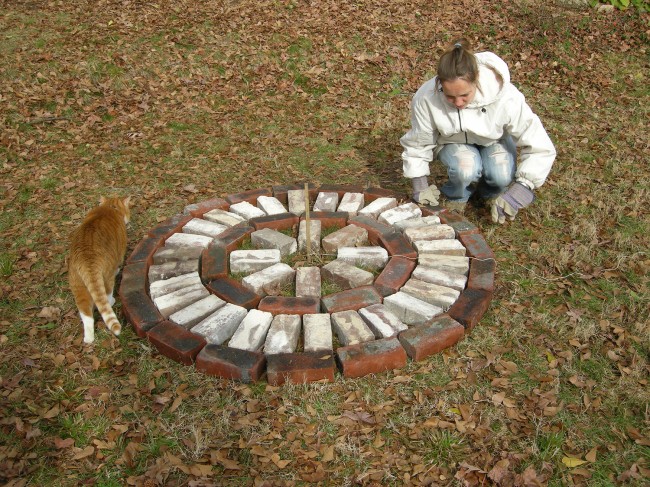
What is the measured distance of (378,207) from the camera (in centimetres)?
419

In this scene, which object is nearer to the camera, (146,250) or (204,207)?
(146,250)

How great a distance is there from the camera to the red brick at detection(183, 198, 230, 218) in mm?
4215

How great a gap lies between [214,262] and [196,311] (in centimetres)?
48

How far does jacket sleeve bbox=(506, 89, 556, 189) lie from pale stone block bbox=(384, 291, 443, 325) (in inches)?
55.3

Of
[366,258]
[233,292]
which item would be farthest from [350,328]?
[233,292]

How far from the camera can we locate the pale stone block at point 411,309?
10.4 feet

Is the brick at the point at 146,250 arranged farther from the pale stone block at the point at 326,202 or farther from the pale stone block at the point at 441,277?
the pale stone block at the point at 441,277

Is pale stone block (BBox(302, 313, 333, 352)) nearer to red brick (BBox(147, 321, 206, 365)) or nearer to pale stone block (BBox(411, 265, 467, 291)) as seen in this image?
red brick (BBox(147, 321, 206, 365))

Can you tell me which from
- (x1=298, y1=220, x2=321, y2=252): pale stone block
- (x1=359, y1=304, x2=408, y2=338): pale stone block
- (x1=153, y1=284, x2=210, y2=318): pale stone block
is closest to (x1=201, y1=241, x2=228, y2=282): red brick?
(x1=153, y1=284, x2=210, y2=318): pale stone block

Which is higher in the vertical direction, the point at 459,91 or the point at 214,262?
the point at 459,91

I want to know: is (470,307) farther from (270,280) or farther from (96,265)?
(96,265)

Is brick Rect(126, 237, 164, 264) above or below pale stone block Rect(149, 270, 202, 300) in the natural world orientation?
above

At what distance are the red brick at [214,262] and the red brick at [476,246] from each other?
5.55 ft

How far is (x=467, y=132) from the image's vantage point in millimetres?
3986
